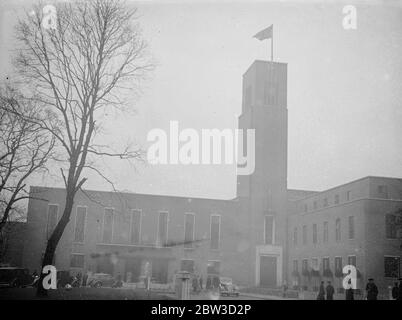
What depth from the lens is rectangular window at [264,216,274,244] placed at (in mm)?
31609

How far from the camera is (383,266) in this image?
23.3 meters

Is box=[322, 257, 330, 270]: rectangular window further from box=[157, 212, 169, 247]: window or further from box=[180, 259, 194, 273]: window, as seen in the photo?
box=[157, 212, 169, 247]: window

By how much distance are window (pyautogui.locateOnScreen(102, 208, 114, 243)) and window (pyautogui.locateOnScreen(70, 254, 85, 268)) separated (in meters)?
1.75

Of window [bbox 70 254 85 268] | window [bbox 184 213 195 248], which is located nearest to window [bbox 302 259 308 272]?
window [bbox 184 213 195 248]

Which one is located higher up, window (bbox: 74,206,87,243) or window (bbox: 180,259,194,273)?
window (bbox: 74,206,87,243)

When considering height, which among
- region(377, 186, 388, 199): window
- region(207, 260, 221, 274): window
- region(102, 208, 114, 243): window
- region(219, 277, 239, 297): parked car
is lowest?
region(219, 277, 239, 297): parked car

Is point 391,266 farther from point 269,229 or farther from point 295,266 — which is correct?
point 269,229

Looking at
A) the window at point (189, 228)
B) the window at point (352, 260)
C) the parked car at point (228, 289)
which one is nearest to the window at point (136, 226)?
the window at point (189, 228)

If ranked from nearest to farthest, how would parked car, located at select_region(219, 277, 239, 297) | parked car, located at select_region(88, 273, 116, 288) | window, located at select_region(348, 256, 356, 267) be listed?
parked car, located at select_region(219, 277, 239, 297), parked car, located at select_region(88, 273, 116, 288), window, located at select_region(348, 256, 356, 267)

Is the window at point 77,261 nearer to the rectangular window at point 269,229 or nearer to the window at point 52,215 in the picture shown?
the window at point 52,215

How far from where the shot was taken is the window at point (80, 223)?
30.8 m

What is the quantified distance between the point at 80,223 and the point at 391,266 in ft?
61.3
